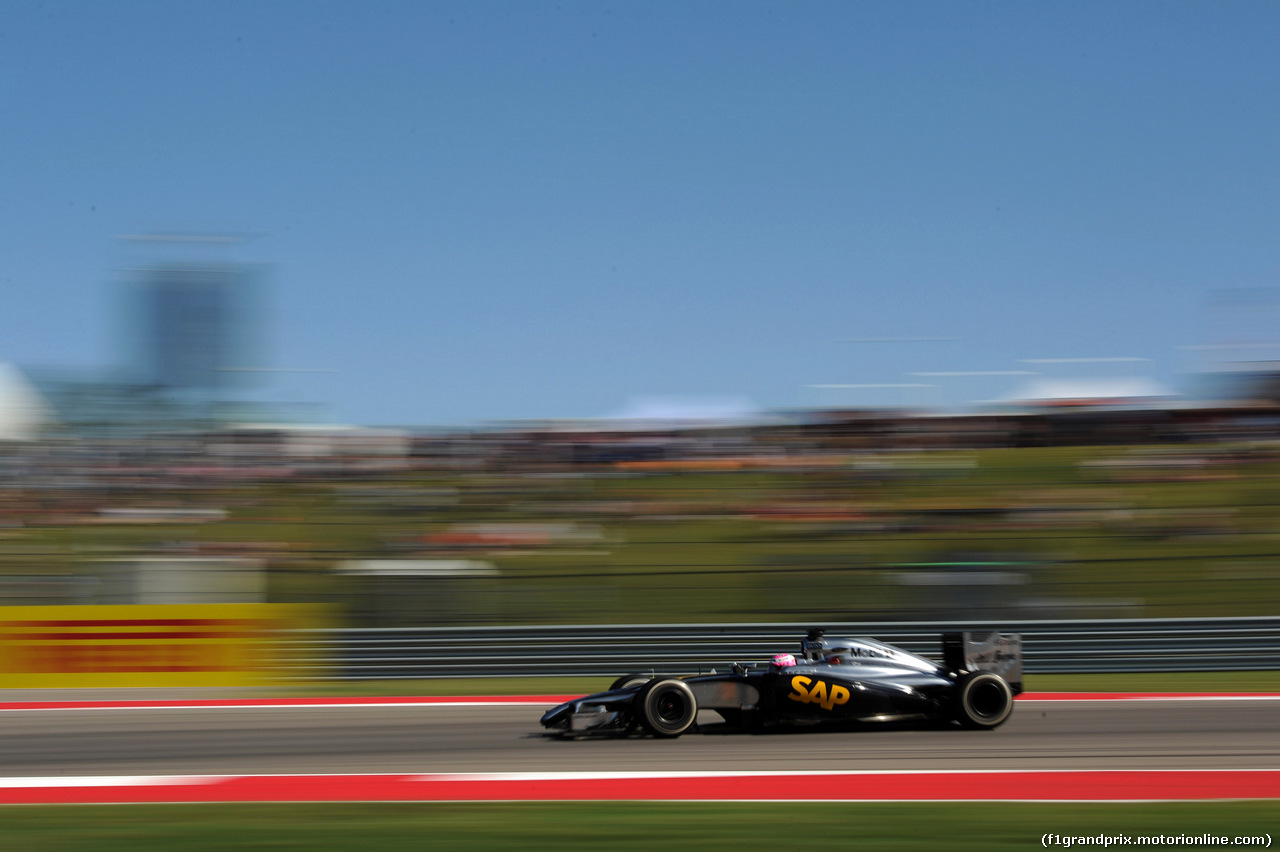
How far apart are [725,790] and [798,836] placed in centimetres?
116

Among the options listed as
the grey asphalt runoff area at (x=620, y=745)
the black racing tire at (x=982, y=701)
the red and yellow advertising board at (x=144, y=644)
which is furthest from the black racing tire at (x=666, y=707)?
the red and yellow advertising board at (x=144, y=644)

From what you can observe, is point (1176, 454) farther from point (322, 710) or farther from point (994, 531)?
point (322, 710)

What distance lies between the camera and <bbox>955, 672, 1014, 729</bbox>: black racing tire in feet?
27.0

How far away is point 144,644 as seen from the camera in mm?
12375

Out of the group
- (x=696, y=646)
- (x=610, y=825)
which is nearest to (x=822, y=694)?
(x=610, y=825)

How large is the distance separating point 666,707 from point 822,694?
114 cm

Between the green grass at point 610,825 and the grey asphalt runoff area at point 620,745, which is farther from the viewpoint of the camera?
the grey asphalt runoff area at point 620,745

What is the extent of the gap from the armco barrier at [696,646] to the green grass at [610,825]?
5793mm

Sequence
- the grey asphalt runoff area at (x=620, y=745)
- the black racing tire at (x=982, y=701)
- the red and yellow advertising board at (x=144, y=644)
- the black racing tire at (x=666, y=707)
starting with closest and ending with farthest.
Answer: the grey asphalt runoff area at (x=620, y=745) → the black racing tire at (x=666, y=707) → the black racing tire at (x=982, y=701) → the red and yellow advertising board at (x=144, y=644)

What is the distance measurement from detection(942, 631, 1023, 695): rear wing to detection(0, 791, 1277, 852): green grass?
7.79 ft

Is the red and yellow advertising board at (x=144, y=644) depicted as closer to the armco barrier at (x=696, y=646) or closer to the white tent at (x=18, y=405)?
the armco barrier at (x=696, y=646)

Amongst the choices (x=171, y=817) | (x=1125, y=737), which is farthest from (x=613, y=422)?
(x=171, y=817)

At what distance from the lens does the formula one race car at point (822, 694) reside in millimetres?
8156

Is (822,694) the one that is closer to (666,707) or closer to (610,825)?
(666,707)
